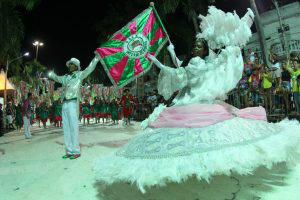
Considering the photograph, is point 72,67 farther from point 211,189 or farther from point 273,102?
point 273,102

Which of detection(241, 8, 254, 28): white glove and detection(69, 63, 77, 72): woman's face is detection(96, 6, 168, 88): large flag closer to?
detection(69, 63, 77, 72): woman's face

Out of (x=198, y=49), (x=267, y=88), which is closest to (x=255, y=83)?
(x=267, y=88)

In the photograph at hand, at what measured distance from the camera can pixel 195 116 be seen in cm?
283

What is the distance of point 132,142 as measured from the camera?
9.05ft

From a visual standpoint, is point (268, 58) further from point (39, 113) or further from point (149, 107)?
point (39, 113)

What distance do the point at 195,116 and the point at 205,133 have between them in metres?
0.32

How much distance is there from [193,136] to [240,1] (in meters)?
15.5

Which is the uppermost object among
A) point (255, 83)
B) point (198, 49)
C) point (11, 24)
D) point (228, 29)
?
point (11, 24)

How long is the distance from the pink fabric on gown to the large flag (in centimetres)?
409

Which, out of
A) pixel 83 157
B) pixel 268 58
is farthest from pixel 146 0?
pixel 83 157

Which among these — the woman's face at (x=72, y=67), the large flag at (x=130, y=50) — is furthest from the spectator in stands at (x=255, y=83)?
the woman's face at (x=72, y=67)

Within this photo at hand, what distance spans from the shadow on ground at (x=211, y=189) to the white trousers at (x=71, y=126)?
6.65ft

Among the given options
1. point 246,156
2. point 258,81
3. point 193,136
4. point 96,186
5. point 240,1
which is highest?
point 240,1

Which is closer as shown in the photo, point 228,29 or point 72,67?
point 228,29
